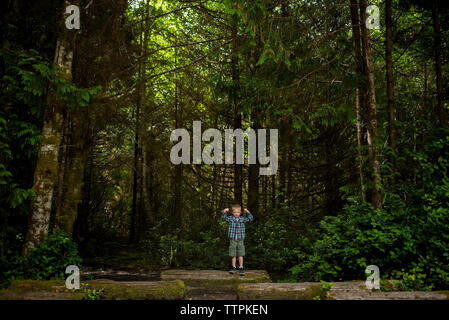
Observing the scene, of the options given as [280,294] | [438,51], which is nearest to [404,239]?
[280,294]

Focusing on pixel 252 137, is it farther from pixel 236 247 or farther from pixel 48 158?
pixel 48 158

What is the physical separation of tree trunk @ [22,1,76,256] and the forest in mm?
26

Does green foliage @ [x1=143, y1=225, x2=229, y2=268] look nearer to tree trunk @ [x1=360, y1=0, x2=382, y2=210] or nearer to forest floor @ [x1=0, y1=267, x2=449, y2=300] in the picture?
forest floor @ [x1=0, y1=267, x2=449, y2=300]

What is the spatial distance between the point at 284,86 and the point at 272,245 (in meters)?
5.47

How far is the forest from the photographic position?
→ 250 inches

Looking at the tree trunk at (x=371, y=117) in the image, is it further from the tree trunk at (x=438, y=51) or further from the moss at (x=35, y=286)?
the moss at (x=35, y=286)

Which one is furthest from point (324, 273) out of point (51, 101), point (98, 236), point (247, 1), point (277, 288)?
point (98, 236)

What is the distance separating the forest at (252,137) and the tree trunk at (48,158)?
0.09ft

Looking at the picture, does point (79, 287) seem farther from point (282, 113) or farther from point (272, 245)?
point (272, 245)

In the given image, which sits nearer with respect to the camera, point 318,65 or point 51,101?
point 51,101

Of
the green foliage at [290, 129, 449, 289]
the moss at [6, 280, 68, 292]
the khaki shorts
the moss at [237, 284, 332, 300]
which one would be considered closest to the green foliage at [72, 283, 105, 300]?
the moss at [6, 280, 68, 292]

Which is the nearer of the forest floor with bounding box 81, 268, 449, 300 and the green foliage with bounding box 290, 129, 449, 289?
the forest floor with bounding box 81, 268, 449, 300

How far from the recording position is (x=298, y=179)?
1295 cm

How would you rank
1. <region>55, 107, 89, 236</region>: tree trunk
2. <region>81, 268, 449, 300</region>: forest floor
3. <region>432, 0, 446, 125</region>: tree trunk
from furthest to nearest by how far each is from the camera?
<region>55, 107, 89, 236</region>: tree trunk < <region>432, 0, 446, 125</region>: tree trunk < <region>81, 268, 449, 300</region>: forest floor
